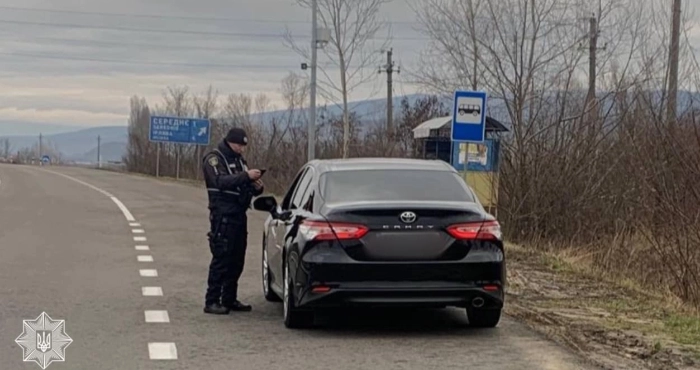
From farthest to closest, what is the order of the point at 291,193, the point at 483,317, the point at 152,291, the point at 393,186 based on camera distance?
the point at 152,291 < the point at 291,193 < the point at 483,317 < the point at 393,186

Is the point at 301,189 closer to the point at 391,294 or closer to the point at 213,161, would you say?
the point at 213,161

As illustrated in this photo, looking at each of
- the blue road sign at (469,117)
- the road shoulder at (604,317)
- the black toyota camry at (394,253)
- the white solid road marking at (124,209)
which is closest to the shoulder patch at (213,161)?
the black toyota camry at (394,253)

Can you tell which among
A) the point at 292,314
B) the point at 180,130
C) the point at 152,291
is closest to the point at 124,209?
the point at 152,291

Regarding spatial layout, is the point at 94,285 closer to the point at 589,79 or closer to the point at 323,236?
the point at 323,236

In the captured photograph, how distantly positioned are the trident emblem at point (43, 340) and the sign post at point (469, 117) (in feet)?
24.4

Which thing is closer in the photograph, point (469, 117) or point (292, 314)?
point (292, 314)

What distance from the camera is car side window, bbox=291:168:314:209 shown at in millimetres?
9812

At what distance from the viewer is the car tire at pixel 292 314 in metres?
8.95

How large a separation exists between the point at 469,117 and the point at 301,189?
534 centimetres

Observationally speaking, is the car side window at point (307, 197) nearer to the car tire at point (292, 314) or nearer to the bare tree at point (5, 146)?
the car tire at point (292, 314)

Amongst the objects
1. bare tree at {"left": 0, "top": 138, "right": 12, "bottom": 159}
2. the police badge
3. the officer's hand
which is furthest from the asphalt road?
bare tree at {"left": 0, "top": 138, "right": 12, "bottom": 159}

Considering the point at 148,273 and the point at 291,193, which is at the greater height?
the point at 291,193

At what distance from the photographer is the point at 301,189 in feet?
33.1

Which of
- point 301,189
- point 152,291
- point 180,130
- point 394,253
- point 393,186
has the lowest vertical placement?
point 152,291
